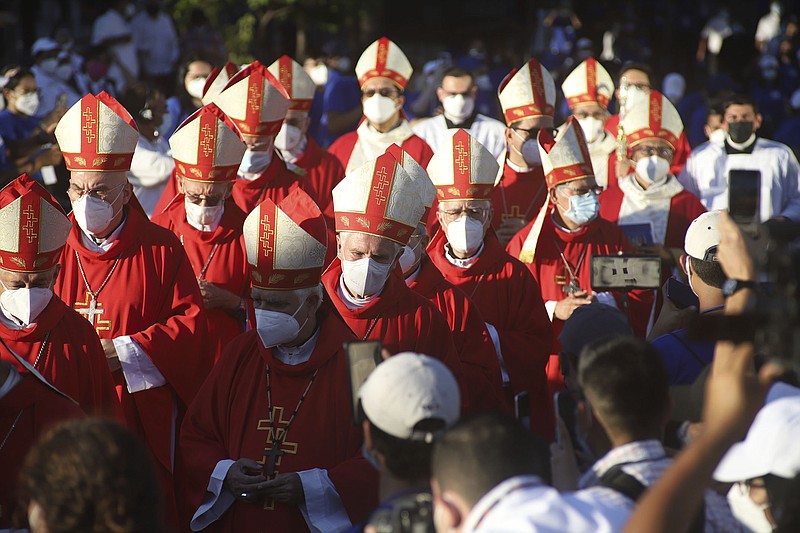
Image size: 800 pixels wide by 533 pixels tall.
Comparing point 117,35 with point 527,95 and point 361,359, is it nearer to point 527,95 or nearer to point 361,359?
point 527,95

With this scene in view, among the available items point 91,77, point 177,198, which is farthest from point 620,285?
point 91,77

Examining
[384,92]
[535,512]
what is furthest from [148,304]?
[384,92]

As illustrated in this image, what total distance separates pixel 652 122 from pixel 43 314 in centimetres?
538

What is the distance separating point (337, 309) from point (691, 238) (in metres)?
1.58

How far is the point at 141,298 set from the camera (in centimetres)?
629

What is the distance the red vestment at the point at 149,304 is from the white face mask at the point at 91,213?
0.10 m

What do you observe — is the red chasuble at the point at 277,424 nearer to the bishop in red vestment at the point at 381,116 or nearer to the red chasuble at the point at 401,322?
the red chasuble at the point at 401,322

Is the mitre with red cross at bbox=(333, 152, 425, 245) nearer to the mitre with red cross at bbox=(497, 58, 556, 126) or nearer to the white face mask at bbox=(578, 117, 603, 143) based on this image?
the mitre with red cross at bbox=(497, 58, 556, 126)

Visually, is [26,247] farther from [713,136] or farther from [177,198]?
[713,136]

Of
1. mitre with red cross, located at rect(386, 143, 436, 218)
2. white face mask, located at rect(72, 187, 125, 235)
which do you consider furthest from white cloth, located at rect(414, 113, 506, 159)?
white face mask, located at rect(72, 187, 125, 235)

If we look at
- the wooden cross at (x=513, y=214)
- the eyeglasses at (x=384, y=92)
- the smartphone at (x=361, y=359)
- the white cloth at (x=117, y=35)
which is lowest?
the smartphone at (x=361, y=359)

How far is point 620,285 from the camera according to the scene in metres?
4.90

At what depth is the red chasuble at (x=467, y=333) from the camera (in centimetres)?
559

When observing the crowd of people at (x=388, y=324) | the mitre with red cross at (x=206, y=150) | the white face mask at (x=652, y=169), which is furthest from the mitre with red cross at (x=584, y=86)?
the mitre with red cross at (x=206, y=150)
